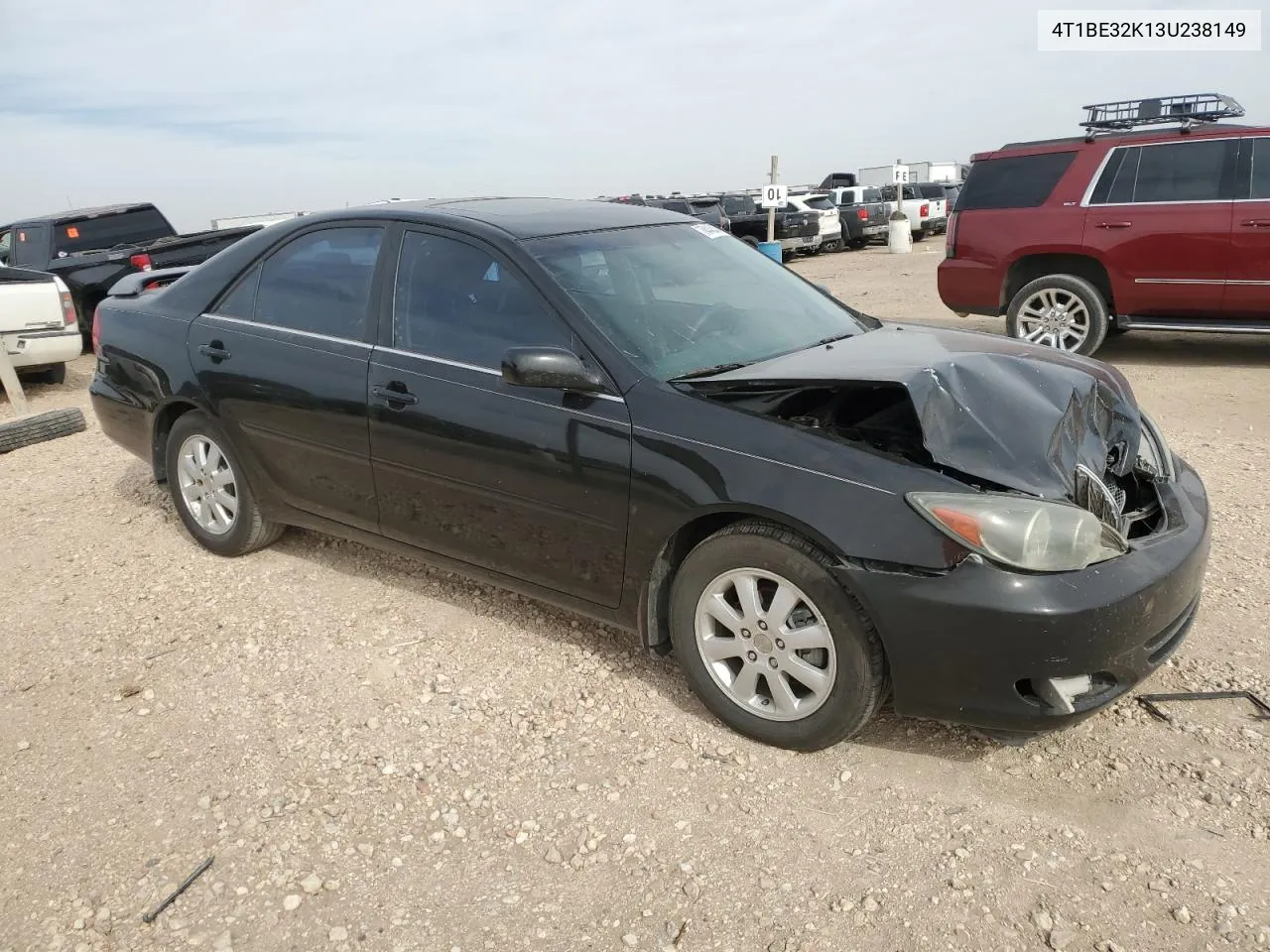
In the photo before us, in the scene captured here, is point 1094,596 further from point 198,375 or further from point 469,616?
point 198,375

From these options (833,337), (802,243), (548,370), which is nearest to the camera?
(548,370)

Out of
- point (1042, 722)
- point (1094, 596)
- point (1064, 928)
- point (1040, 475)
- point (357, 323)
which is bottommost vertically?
point (1064, 928)

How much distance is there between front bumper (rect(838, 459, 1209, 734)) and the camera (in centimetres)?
259

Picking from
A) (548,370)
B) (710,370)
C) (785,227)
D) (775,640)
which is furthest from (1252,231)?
(785,227)

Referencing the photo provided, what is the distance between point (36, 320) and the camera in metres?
8.83

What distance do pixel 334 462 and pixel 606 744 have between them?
1.65 meters

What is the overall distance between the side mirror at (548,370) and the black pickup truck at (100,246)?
330 inches

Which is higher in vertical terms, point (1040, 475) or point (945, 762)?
point (1040, 475)

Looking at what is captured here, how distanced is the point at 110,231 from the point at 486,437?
10.3m

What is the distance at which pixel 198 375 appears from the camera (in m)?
4.42

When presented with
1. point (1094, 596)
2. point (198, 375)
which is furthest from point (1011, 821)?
point (198, 375)

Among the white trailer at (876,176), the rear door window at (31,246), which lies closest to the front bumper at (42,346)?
the rear door window at (31,246)

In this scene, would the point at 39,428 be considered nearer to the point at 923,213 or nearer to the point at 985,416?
the point at 985,416

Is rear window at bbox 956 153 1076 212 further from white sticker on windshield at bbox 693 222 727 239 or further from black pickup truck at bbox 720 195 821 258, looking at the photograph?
black pickup truck at bbox 720 195 821 258
